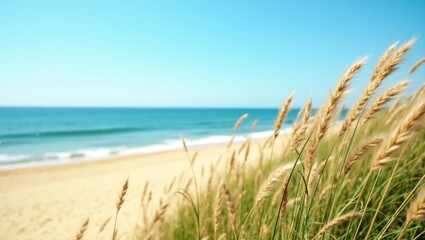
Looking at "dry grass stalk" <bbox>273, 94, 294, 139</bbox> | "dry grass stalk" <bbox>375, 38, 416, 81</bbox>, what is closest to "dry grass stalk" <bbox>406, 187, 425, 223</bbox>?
"dry grass stalk" <bbox>375, 38, 416, 81</bbox>

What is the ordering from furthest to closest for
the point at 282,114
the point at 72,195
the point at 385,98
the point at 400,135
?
the point at 72,195 → the point at 282,114 → the point at 385,98 → the point at 400,135

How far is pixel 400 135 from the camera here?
2.98 feet

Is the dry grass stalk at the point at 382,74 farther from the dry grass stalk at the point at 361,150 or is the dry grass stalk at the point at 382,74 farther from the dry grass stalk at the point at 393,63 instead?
the dry grass stalk at the point at 361,150

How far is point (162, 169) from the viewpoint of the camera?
520 inches

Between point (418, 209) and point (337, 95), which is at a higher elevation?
point (337, 95)

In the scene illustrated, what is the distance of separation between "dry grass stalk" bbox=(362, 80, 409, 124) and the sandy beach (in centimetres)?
241

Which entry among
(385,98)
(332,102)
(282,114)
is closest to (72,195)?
(282,114)

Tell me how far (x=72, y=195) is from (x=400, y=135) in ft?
35.0

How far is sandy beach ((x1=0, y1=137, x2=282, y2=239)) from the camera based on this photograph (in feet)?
21.1

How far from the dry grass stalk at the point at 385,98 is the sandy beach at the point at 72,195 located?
241cm

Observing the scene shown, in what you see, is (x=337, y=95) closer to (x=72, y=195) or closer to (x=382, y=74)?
(x=382, y=74)

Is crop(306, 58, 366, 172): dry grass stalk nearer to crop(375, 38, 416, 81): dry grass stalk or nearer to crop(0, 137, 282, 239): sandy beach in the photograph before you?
crop(375, 38, 416, 81): dry grass stalk

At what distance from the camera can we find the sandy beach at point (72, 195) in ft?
21.1

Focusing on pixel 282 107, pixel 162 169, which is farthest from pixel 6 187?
pixel 282 107
